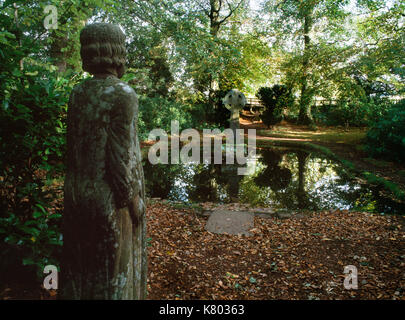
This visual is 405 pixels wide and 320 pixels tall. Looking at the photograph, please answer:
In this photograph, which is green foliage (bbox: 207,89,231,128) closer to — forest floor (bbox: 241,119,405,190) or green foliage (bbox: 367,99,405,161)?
forest floor (bbox: 241,119,405,190)

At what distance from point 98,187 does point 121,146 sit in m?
0.33

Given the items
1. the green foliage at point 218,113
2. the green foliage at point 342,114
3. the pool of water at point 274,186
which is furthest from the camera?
the green foliage at point 218,113

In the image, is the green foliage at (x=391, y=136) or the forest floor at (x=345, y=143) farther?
the green foliage at (x=391, y=136)

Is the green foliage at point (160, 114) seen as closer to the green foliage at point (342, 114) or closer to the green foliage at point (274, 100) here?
the green foliage at point (274, 100)

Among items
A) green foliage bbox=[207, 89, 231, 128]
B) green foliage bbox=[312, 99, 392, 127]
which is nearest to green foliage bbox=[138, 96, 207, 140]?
green foliage bbox=[207, 89, 231, 128]

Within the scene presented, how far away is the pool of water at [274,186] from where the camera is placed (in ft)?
24.6

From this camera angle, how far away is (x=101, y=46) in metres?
1.95

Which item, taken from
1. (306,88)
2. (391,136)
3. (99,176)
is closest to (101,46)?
(99,176)

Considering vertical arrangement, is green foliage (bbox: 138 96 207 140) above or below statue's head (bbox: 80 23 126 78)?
above

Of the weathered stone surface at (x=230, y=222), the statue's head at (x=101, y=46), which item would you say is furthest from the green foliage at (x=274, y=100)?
the statue's head at (x=101, y=46)

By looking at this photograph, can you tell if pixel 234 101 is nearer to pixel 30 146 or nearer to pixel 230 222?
pixel 230 222

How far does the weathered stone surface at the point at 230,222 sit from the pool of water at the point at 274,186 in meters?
1.26

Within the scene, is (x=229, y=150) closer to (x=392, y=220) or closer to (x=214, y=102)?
(x=214, y=102)

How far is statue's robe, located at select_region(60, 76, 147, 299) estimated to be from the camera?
74.3 inches
